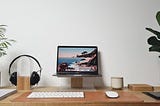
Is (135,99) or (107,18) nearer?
(135,99)

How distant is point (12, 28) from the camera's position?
1563 millimetres

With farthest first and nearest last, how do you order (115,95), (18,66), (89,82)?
(89,82) → (18,66) → (115,95)

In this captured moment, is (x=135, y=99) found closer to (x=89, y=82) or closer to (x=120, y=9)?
(x=89, y=82)

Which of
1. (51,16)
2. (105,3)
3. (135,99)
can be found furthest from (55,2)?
(135,99)

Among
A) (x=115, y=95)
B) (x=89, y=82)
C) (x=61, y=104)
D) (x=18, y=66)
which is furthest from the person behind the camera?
(x=89, y=82)

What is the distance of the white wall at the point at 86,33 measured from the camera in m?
1.55

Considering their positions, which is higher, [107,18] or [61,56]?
[107,18]

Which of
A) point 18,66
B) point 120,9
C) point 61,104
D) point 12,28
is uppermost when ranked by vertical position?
point 120,9

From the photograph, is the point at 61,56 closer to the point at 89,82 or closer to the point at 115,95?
the point at 89,82

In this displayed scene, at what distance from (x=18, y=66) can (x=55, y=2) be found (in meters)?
0.60

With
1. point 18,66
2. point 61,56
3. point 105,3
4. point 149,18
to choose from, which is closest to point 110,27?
point 105,3

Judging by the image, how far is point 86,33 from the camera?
1.56 metres

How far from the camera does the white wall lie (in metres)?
1.55

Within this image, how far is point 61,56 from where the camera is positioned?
145 cm
